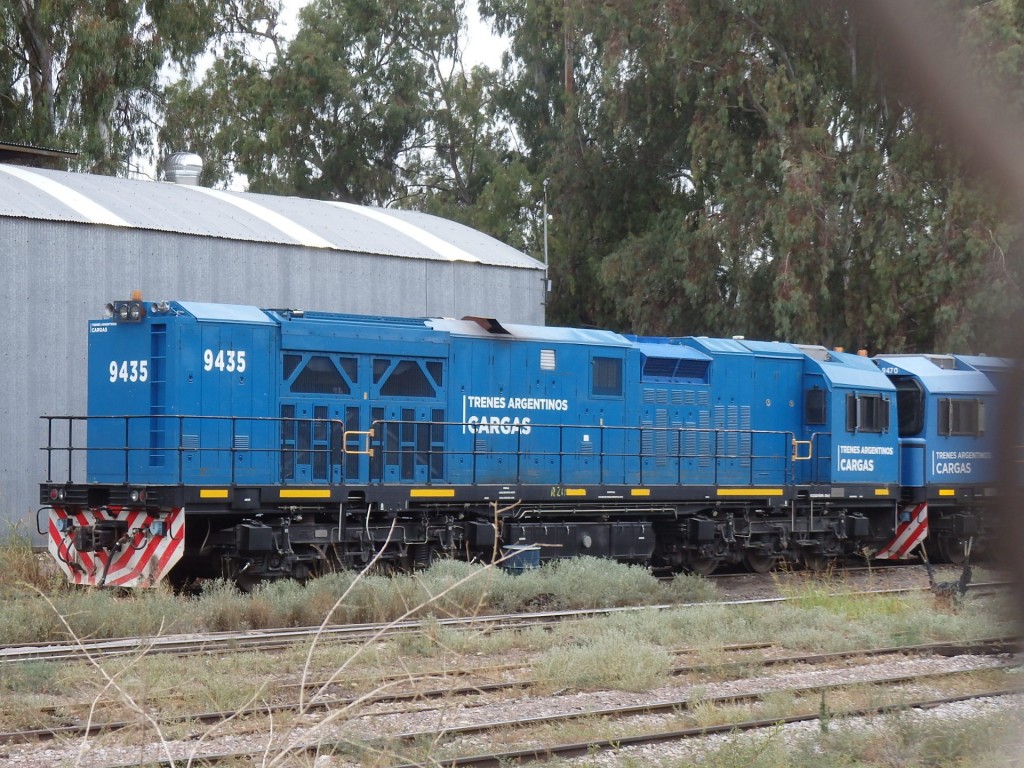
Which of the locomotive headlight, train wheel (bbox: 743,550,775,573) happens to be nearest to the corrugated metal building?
the locomotive headlight

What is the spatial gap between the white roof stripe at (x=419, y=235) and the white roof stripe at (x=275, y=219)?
2.57 meters

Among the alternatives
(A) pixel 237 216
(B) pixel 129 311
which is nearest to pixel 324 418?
(B) pixel 129 311

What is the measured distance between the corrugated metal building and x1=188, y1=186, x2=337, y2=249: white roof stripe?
0.19 ft

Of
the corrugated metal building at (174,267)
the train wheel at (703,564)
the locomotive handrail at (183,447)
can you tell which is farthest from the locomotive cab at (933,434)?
the locomotive handrail at (183,447)

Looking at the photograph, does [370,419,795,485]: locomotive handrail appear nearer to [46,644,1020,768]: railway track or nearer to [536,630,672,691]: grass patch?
[536,630,672,691]: grass patch

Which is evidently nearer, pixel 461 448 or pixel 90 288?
pixel 461 448

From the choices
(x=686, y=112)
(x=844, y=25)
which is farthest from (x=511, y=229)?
(x=844, y=25)

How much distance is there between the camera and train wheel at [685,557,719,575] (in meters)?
20.0

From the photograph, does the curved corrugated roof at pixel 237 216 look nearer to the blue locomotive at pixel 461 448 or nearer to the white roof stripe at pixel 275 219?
the white roof stripe at pixel 275 219

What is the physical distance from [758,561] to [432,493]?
717 cm

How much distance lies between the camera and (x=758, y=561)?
20656mm

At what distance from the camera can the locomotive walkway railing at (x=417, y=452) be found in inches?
593

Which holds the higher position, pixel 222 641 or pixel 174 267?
pixel 174 267

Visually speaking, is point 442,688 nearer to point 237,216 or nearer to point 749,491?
point 749,491
